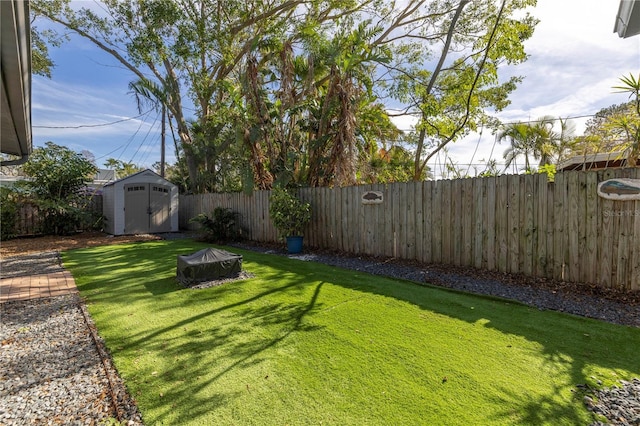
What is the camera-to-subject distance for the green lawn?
205 cm

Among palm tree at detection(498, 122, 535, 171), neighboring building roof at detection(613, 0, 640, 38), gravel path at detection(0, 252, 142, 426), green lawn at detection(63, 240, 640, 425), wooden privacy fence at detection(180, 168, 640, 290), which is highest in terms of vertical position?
palm tree at detection(498, 122, 535, 171)

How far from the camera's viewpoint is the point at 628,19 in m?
1.50

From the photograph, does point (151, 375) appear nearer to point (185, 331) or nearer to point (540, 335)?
point (185, 331)

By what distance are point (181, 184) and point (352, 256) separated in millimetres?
12928

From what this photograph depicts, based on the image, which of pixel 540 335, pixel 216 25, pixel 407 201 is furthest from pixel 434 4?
pixel 540 335

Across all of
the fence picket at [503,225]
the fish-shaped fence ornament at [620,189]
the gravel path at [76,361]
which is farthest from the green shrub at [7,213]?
the fish-shaped fence ornament at [620,189]

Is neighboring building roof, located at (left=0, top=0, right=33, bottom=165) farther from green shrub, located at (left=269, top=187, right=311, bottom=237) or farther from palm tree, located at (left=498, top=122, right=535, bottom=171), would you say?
palm tree, located at (left=498, top=122, right=535, bottom=171)

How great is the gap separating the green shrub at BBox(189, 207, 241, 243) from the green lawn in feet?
17.7

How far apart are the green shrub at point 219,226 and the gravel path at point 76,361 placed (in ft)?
18.5

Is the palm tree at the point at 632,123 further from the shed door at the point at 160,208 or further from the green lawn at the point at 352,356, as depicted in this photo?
the shed door at the point at 160,208

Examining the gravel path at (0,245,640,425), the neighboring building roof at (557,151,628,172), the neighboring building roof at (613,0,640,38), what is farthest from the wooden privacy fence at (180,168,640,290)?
the neighboring building roof at (613,0,640,38)

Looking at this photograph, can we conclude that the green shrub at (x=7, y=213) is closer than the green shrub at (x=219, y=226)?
No

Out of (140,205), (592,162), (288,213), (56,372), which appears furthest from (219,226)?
(592,162)

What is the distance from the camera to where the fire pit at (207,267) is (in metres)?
4.99
